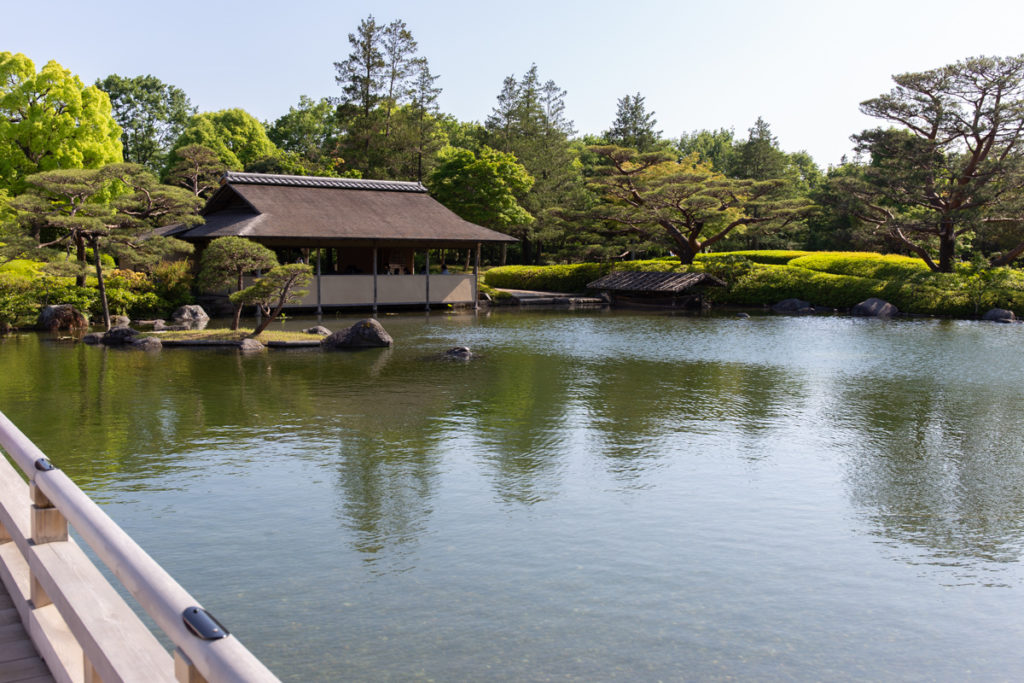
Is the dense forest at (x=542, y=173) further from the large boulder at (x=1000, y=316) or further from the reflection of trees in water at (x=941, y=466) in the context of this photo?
the reflection of trees in water at (x=941, y=466)

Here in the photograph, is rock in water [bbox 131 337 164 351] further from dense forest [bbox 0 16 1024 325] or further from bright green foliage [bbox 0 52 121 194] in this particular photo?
bright green foliage [bbox 0 52 121 194]

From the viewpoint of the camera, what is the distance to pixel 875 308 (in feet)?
98.7

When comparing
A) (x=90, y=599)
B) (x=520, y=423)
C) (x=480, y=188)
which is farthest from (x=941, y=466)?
(x=480, y=188)

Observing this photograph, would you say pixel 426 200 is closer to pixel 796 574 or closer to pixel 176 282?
pixel 176 282

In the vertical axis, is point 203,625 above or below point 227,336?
above

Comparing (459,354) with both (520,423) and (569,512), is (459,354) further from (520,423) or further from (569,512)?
(569,512)

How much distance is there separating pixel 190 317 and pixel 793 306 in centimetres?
2318

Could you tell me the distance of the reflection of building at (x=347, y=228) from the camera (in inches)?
1048

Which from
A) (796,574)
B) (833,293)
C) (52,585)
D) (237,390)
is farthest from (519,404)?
(833,293)

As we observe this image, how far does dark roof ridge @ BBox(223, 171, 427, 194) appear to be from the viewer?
28906mm

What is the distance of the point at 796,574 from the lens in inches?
234

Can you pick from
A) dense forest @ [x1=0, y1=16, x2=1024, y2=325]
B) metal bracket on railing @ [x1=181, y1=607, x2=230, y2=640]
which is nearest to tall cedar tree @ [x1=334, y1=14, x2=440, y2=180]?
dense forest @ [x1=0, y1=16, x2=1024, y2=325]

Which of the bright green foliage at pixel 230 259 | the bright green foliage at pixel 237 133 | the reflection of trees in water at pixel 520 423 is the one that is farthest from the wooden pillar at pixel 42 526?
the bright green foliage at pixel 237 133

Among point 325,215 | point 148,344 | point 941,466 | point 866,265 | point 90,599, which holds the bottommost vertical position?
point 941,466
